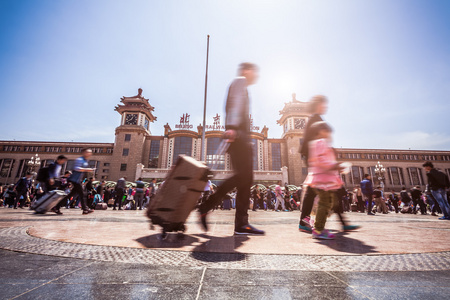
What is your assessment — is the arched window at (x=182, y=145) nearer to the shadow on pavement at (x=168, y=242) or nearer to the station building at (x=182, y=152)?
the station building at (x=182, y=152)

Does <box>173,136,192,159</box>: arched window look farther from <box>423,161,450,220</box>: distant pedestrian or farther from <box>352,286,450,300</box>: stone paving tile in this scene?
<box>352,286,450,300</box>: stone paving tile

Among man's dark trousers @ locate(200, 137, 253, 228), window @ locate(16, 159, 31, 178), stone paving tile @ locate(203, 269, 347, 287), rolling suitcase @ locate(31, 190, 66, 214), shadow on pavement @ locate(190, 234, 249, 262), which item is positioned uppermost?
window @ locate(16, 159, 31, 178)

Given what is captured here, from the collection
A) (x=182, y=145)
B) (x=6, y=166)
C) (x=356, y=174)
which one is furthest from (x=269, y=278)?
(x=6, y=166)

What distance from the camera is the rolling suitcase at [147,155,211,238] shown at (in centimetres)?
183

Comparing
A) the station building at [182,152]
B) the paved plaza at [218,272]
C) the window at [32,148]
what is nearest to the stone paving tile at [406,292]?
the paved plaza at [218,272]

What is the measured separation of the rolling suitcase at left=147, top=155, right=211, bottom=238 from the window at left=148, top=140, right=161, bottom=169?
38558mm

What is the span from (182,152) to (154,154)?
539cm

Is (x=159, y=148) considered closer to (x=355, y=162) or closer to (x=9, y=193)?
(x=9, y=193)

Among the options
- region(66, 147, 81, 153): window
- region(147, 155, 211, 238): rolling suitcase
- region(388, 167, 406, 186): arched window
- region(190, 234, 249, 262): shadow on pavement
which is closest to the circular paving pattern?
region(190, 234, 249, 262): shadow on pavement

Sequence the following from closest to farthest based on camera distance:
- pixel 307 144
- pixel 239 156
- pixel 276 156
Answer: pixel 239 156, pixel 307 144, pixel 276 156

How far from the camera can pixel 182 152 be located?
128 ft

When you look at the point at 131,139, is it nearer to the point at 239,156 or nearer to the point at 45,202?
the point at 45,202

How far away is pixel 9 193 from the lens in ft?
36.7

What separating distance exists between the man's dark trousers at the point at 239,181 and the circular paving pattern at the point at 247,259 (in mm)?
741
